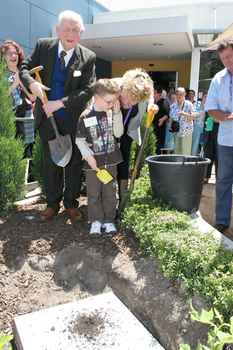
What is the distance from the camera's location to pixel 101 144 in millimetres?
3029

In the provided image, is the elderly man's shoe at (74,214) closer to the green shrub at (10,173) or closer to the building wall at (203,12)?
the green shrub at (10,173)

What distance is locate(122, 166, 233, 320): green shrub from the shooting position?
1904 millimetres

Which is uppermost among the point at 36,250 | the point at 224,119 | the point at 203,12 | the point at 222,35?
the point at 203,12

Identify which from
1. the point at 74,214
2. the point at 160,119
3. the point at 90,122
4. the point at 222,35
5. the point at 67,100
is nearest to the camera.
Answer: the point at 90,122

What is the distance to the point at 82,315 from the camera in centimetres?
220

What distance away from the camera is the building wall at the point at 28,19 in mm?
9234

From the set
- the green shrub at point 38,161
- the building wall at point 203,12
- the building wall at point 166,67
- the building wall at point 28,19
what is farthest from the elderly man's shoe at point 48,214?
the building wall at point 166,67

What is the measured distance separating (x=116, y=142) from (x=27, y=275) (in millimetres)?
1646

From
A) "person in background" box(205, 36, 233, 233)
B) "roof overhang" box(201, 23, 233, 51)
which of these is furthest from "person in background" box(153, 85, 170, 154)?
"person in background" box(205, 36, 233, 233)

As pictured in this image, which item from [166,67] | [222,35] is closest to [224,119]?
[222,35]

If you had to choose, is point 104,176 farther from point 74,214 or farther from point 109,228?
point 74,214

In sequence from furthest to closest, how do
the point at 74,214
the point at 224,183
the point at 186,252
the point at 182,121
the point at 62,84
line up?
1. the point at 182,121
2. the point at 74,214
3. the point at 224,183
4. the point at 62,84
5. the point at 186,252

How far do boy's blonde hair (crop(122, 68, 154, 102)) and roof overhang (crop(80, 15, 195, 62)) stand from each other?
8.50 m

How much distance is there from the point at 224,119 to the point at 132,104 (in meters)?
1.03
